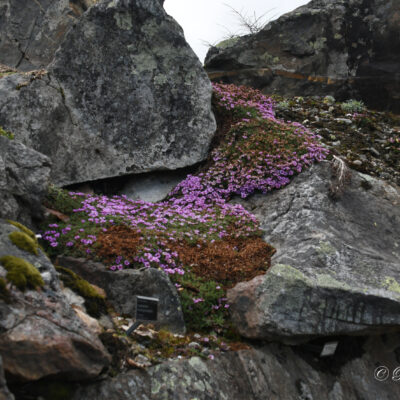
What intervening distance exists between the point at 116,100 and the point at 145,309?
23.1 ft

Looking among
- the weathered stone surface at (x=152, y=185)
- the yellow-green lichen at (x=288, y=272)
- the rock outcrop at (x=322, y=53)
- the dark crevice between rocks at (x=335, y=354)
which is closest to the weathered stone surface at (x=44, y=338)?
the yellow-green lichen at (x=288, y=272)

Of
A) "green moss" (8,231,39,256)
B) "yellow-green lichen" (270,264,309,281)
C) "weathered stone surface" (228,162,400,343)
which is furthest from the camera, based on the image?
"yellow-green lichen" (270,264,309,281)

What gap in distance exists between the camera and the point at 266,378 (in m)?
5.96

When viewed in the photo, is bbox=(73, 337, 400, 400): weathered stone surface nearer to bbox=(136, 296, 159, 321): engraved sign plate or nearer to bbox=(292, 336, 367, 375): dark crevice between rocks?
bbox=(292, 336, 367, 375): dark crevice between rocks

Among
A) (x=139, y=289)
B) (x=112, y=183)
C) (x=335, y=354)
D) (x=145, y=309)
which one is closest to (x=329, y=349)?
(x=335, y=354)

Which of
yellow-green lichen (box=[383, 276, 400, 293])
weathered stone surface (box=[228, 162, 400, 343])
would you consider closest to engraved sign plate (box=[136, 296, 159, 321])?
weathered stone surface (box=[228, 162, 400, 343])

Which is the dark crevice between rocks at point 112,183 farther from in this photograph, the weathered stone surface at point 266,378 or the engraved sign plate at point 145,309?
the weathered stone surface at point 266,378

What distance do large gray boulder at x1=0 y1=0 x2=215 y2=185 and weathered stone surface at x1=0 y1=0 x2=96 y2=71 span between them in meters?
11.1

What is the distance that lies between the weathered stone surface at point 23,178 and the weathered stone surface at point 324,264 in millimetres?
3625

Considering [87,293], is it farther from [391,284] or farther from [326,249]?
[391,284]

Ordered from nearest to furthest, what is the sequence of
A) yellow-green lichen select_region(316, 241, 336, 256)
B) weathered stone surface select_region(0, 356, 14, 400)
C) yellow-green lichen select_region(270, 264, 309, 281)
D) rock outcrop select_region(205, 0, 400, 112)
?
weathered stone surface select_region(0, 356, 14, 400) < yellow-green lichen select_region(270, 264, 309, 281) < yellow-green lichen select_region(316, 241, 336, 256) < rock outcrop select_region(205, 0, 400, 112)

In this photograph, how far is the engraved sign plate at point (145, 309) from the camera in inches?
203

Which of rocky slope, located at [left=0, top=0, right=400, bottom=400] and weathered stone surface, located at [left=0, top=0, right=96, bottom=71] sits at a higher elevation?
weathered stone surface, located at [left=0, top=0, right=96, bottom=71]

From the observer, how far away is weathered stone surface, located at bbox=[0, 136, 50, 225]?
22.7 feet
